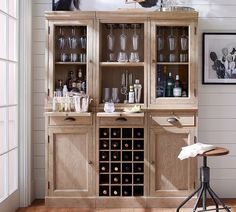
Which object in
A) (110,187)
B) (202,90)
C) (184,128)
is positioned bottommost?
(110,187)

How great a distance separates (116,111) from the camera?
4379mm

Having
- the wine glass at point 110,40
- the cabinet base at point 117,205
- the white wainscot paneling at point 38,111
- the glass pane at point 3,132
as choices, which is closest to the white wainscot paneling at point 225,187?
the cabinet base at point 117,205

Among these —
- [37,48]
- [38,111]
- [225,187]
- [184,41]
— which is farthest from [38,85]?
[225,187]

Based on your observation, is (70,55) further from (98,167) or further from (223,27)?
(223,27)

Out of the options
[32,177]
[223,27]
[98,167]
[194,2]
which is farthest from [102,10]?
[32,177]

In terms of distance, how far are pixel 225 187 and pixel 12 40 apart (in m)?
2.86

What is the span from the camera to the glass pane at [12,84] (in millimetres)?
4258

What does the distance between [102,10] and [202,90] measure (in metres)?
1.44

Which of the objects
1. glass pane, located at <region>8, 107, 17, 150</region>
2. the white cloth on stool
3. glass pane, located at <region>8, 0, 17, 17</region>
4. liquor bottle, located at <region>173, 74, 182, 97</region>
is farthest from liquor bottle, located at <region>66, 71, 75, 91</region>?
the white cloth on stool

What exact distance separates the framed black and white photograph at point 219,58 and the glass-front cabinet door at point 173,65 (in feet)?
1.36

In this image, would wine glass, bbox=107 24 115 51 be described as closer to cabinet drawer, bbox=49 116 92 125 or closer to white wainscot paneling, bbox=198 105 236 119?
cabinet drawer, bbox=49 116 92 125

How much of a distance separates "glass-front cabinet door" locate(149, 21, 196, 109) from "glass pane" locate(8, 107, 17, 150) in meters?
1.42

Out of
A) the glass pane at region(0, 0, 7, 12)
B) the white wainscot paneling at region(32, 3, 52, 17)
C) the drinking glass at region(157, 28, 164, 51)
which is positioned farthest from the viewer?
the white wainscot paneling at region(32, 3, 52, 17)

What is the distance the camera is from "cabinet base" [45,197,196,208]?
4395 millimetres
